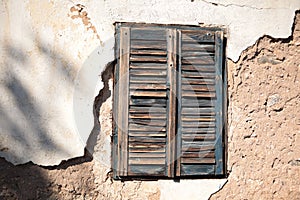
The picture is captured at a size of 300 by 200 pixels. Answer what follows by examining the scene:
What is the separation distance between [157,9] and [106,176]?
1.28 metres

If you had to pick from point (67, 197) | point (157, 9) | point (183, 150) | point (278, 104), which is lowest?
point (67, 197)

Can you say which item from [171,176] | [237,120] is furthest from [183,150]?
[237,120]

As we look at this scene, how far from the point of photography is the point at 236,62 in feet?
12.1

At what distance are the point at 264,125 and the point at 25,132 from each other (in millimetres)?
1768

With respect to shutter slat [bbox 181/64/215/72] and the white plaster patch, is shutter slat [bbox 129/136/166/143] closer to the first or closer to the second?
the white plaster patch

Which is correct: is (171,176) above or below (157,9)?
below

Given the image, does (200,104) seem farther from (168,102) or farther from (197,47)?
(197,47)

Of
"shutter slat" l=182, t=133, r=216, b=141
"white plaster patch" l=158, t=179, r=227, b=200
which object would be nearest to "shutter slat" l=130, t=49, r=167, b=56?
"shutter slat" l=182, t=133, r=216, b=141

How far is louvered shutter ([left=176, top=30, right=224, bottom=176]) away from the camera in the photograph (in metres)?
3.58

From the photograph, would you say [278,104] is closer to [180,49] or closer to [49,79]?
[180,49]

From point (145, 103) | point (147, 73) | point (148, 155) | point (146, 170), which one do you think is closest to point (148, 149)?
point (148, 155)

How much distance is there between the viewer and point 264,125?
371 cm

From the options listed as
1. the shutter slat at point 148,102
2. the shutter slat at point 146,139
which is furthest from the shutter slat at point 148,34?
the shutter slat at point 146,139

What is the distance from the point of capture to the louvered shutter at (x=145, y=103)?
11.5ft
